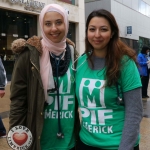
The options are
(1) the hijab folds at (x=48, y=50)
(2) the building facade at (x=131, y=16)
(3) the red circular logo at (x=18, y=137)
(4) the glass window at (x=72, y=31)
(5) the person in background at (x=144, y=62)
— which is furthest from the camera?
(2) the building facade at (x=131, y=16)

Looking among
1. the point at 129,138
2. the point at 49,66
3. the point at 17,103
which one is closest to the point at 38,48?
the point at 49,66

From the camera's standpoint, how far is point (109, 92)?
5.56ft

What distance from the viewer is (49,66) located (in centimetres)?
202

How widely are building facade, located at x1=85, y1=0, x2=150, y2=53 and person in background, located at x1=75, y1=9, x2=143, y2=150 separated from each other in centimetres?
1924

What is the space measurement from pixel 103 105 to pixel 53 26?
82 cm

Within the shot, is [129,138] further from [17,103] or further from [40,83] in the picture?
[17,103]

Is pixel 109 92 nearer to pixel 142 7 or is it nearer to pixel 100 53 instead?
pixel 100 53

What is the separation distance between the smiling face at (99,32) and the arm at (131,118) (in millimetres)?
437

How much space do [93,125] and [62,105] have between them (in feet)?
1.32

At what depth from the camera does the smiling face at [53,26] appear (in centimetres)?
202

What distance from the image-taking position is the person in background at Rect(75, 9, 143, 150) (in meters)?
1.64

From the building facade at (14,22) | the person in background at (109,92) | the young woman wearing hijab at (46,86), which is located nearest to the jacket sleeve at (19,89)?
the young woman wearing hijab at (46,86)

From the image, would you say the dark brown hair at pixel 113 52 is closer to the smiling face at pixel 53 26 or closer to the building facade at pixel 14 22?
the smiling face at pixel 53 26

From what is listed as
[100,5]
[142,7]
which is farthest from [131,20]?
[100,5]
